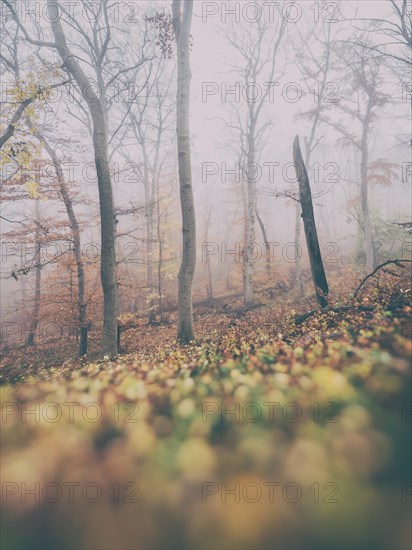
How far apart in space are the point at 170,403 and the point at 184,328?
374cm

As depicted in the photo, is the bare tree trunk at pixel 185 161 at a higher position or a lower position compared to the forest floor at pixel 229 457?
higher

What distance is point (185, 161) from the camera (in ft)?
22.1

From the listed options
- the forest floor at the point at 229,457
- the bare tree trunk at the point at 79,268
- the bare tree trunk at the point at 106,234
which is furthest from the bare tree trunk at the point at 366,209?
the bare tree trunk at the point at 79,268

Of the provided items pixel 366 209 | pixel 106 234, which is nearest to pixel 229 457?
pixel 106 234

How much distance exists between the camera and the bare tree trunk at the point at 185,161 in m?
6.58

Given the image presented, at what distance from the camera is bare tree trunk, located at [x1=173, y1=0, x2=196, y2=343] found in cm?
658

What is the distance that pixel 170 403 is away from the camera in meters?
3.00

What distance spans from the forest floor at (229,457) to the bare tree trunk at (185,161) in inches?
124

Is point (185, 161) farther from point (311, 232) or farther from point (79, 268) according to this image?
point (79, 268)

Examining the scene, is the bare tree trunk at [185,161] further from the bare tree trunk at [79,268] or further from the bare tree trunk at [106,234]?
the bare tree trunk at [79,268]

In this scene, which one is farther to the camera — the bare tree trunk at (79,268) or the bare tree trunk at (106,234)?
the bare tree trunk at (79,268)

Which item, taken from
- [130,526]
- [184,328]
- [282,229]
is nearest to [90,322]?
[184,328]

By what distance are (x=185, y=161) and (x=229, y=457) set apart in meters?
6.39

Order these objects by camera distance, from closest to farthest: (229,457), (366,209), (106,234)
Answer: (229,457)
(106,234)
(366,209)
